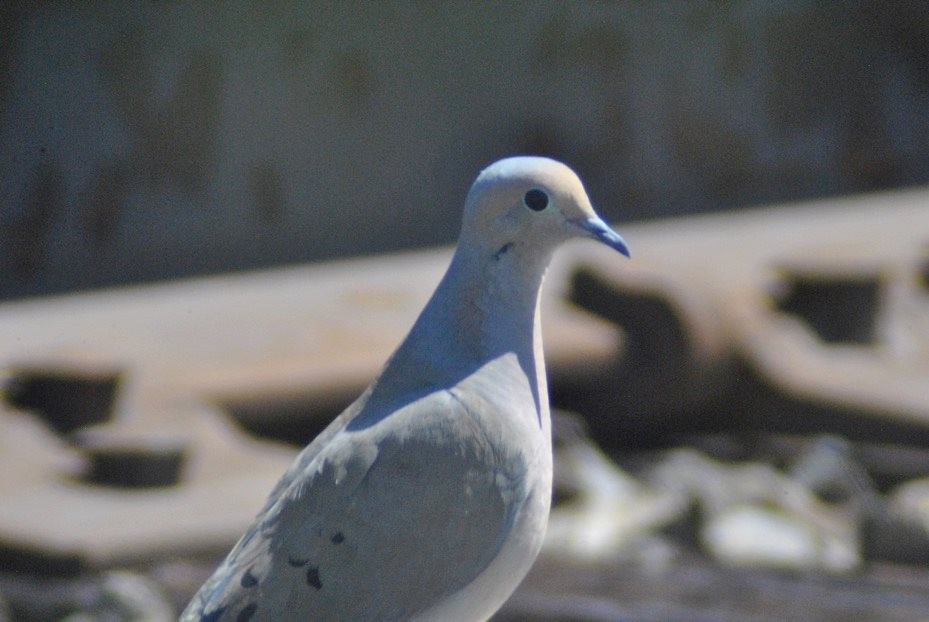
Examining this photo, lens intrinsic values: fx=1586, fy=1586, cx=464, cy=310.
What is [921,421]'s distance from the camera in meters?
4.72

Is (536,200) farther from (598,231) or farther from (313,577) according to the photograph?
(313,577)

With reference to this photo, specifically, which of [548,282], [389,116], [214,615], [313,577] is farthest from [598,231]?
[389,116]

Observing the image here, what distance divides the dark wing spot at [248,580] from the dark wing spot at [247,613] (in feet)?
0.09

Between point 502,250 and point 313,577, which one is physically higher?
point 502,250

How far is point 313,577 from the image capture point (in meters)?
2.13

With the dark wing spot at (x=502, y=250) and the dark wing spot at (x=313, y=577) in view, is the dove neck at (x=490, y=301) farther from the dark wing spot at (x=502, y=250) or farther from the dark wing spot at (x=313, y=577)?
the dark wing spot at (x=313, y=577)

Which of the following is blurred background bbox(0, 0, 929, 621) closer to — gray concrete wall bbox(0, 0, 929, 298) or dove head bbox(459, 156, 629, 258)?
gray concrete wall bbox(0, 0, 929, 298)

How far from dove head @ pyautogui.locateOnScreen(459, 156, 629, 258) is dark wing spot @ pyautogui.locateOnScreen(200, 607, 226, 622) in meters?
0.62

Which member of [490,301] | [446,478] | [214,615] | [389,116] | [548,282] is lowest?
[214,615]

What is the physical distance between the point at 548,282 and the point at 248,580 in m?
3.32

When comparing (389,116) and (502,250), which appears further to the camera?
(389,116)

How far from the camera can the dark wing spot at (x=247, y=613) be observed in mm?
2115

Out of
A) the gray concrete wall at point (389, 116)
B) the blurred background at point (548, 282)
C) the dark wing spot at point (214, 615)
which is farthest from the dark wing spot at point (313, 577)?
the gray concrete wall at point (389, 116)

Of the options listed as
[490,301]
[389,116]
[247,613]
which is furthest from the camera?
[389,116]
